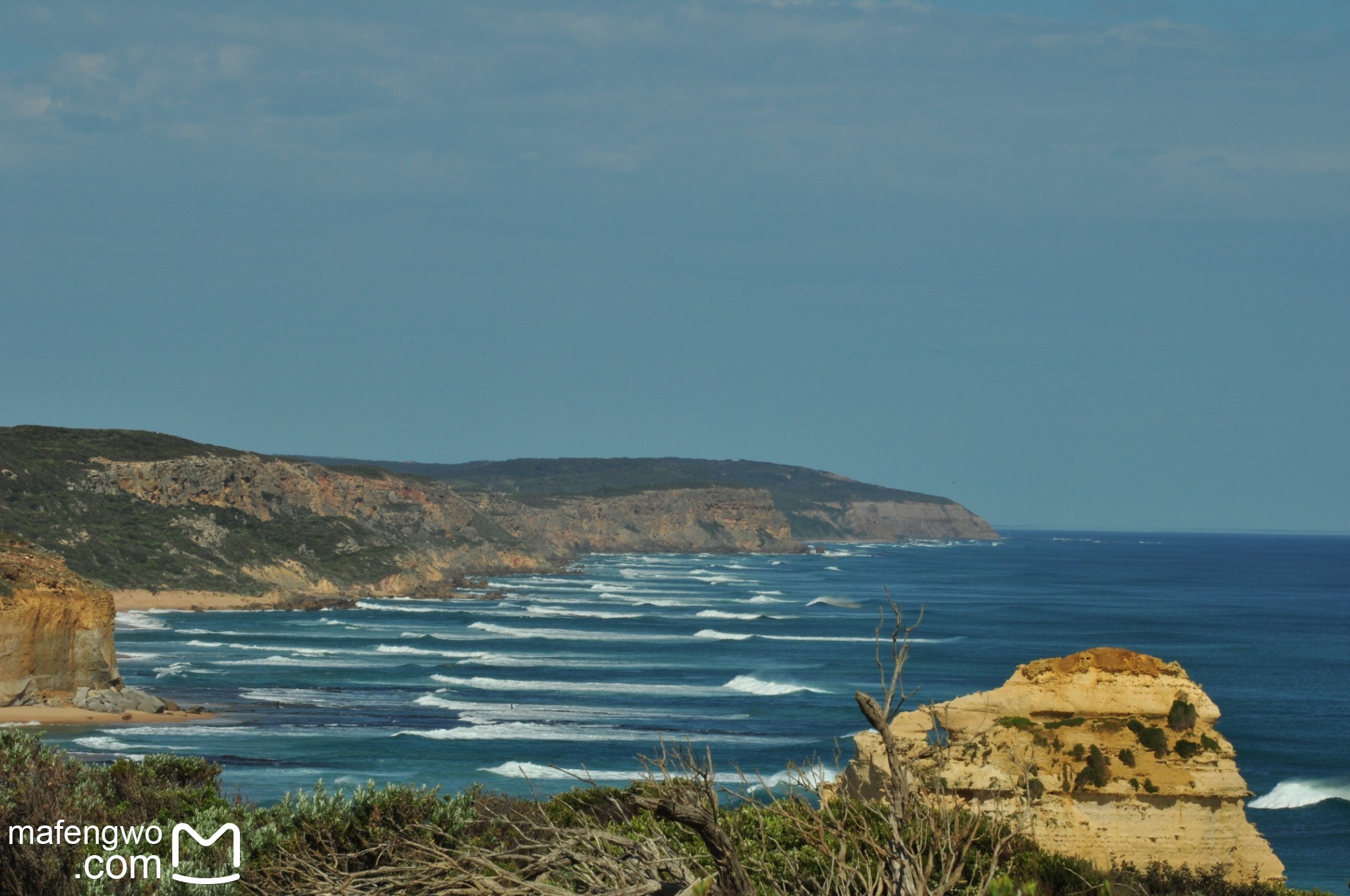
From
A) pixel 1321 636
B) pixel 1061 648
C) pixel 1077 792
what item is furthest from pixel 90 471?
pixel 1077 792

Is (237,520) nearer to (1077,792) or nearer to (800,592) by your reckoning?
(800,592)

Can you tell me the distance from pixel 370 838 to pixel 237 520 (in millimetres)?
102986

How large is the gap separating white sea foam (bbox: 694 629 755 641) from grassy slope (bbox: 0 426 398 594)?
113 ft

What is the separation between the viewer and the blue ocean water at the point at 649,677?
41.5m

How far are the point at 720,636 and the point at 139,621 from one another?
37.2 meters

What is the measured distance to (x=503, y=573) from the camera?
154 meters

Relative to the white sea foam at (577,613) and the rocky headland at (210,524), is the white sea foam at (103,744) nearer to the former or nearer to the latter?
the rocky headland at (210,524)

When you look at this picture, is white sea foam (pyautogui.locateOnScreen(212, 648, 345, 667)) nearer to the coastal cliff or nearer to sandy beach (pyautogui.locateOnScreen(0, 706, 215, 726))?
sandy beach (pyautogui.locateOnScreen(0, 706, 215, 726))

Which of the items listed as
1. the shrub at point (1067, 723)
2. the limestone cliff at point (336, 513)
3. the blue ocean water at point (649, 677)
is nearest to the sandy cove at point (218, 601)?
the limestone cliff at point (336, 513)

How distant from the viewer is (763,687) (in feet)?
208

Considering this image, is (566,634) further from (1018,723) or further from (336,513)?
(1018,723)

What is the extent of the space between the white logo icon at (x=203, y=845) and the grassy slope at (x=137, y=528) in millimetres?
79951

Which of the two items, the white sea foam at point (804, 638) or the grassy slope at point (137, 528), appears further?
the grassy slope at point (137, 528)

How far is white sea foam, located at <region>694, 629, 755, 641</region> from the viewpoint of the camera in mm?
86812
